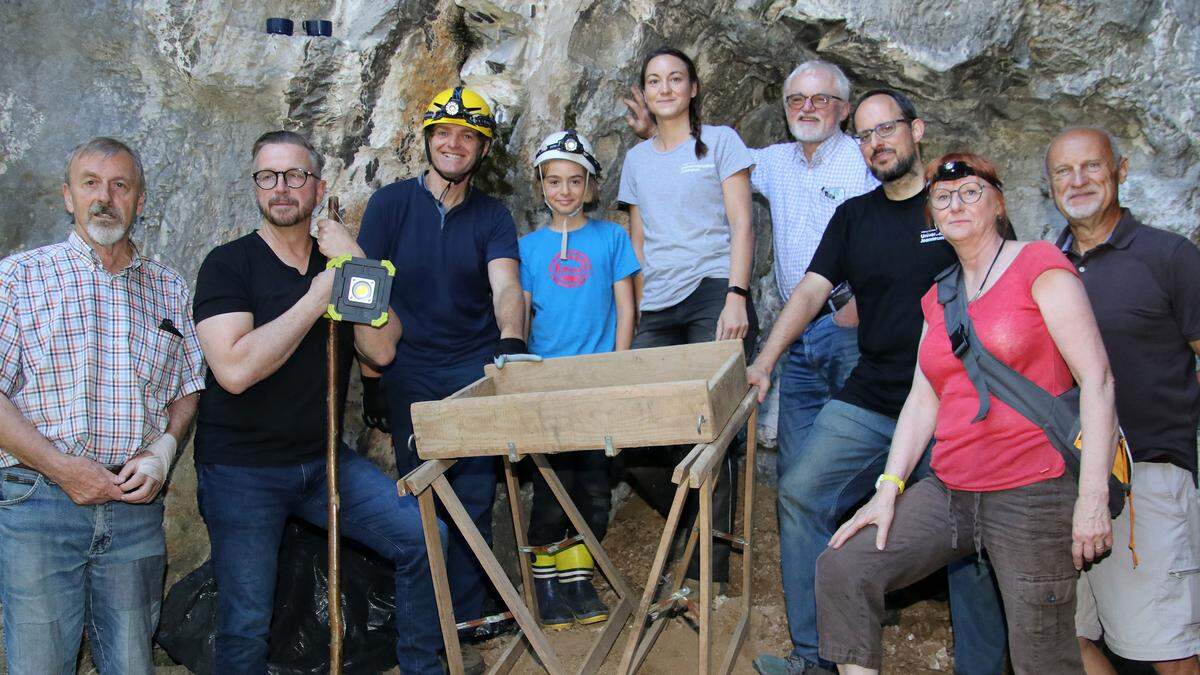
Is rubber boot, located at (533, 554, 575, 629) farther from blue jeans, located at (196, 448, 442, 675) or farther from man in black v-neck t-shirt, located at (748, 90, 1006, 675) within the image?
man in black v-neck t-shirt, located at (748, 90, 1006, 675)

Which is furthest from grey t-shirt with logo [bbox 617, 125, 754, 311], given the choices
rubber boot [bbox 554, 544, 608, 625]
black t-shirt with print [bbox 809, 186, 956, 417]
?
rubber boot [bbox 554, 544, 608, 625]

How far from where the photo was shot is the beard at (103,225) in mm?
3781

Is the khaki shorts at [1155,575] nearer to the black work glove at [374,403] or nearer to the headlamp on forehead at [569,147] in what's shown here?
the headlamp on forehead at [569,147]

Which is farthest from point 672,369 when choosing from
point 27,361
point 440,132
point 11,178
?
point 11,178

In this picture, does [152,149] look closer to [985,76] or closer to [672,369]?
[672,369]

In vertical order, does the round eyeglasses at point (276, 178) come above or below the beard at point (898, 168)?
below

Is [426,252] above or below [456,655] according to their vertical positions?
above

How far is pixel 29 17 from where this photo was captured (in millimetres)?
4934

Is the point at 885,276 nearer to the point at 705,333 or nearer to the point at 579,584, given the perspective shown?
the point at 705,333

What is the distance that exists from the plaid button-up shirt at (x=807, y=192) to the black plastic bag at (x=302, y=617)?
2695mm

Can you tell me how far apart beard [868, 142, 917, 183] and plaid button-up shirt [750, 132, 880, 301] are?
412 mm

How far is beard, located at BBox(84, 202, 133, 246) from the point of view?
3781mm

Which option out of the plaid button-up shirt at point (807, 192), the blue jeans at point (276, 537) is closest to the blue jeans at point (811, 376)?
the plaid button-up shirt at point (807, 192)

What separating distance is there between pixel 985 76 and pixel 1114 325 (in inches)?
94.2
